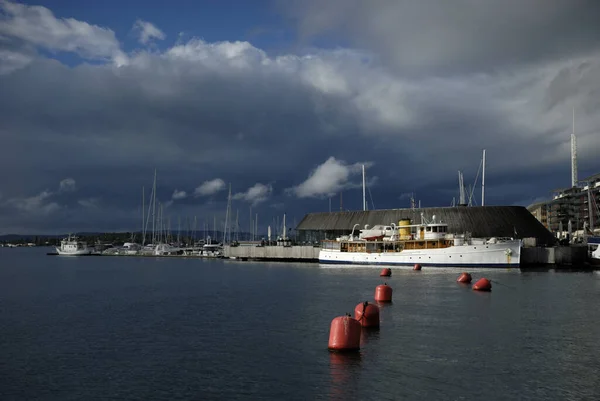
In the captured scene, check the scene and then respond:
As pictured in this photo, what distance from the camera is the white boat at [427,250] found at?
85.6m

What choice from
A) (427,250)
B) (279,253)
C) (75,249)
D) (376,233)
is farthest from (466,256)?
(75,249)

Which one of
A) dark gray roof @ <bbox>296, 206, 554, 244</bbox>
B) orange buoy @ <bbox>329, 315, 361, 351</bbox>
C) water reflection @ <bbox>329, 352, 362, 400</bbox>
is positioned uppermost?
dark gray roof @ <bbox>296, 206, 554, 244</bbox>

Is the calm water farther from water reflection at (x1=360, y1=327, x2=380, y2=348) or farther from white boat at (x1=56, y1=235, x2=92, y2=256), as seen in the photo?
white boat at (x1=56, y1=235, x2=92, y2=256)

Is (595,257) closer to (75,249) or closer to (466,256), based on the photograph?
(466,256)

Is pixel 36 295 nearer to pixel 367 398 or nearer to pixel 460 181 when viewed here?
pixel 367 398

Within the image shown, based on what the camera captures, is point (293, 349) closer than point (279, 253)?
Yes

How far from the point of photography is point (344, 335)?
2509cm

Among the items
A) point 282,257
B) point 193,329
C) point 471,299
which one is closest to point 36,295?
point 193,329

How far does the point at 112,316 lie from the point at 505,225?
269ft

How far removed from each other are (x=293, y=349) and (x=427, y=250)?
66.5 m

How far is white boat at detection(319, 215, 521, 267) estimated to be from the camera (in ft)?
281

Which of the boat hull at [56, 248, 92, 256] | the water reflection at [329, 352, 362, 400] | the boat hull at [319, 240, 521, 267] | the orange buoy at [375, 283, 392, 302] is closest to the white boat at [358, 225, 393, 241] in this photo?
the boat hull at [319, 240, 521, 267]

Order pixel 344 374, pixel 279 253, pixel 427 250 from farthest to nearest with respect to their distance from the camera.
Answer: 1. pixel 279 253
2. pixel 427 250
3. pixel 344 374

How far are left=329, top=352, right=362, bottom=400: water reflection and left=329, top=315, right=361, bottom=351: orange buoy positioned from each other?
312mm
